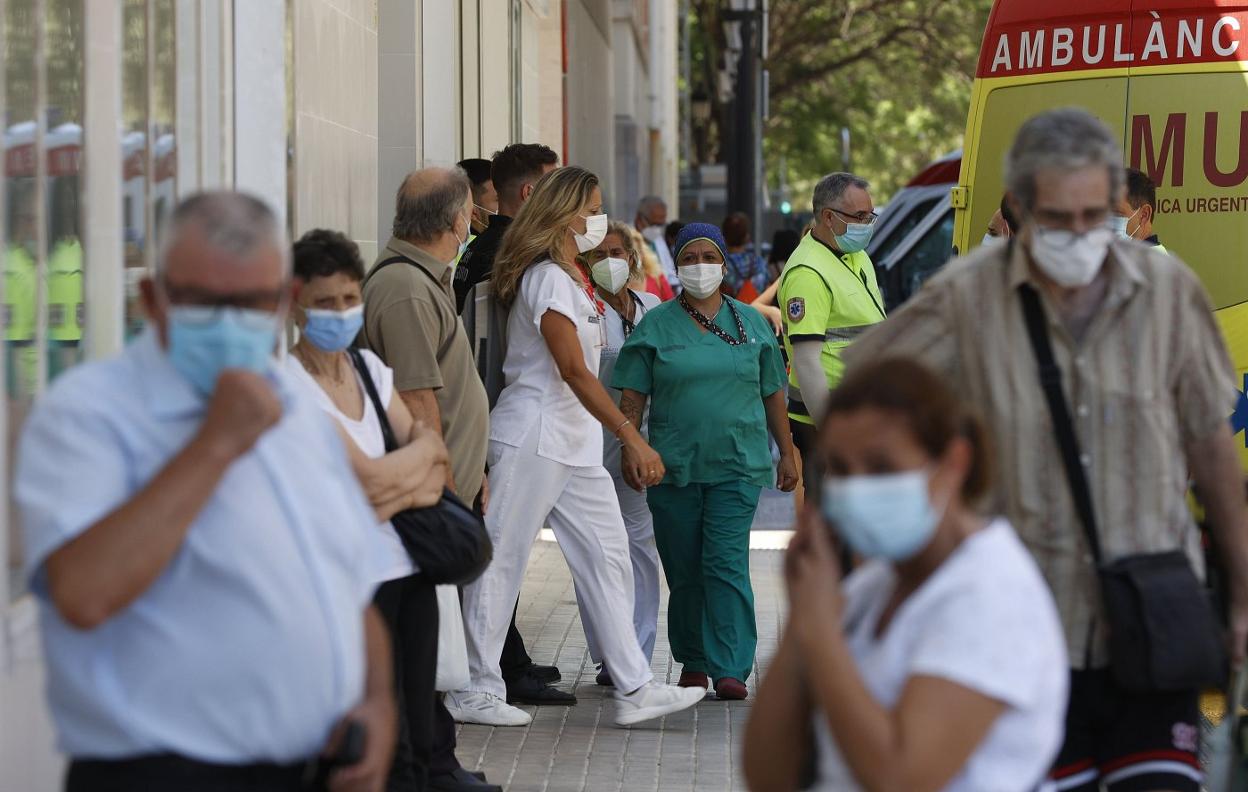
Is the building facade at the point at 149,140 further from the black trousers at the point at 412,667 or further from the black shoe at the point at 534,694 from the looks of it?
the black shoe at the point at 534,694

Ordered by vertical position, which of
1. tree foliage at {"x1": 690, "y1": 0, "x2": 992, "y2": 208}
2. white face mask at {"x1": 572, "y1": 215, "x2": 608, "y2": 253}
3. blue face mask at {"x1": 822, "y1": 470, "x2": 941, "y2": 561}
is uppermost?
tree foliage at {"x1": 690, "y1": 0, "x2": 992, "y2": 208}

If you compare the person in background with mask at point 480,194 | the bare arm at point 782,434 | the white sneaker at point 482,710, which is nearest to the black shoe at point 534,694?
the white sneaker at point 482,710

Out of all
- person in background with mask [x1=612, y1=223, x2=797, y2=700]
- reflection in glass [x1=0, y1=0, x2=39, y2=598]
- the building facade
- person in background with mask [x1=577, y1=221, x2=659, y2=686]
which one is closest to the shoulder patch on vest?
person in background with mask [x1=612, y1=223, x2=797, y2=700]

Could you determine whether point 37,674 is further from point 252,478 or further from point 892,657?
point 892,657

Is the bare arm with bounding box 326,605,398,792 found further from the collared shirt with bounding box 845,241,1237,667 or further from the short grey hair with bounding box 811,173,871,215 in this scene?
the short grey hair with bounding box 811,173,871,215

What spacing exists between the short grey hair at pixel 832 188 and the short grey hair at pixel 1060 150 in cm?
415

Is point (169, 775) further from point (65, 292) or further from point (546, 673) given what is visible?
point (546, 673)

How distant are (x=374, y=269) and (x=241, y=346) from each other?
333 cm

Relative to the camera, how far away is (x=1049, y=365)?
142 inches

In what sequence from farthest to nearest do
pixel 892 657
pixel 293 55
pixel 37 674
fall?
pixel 293 55, pixel 37 674, pixel 892 657

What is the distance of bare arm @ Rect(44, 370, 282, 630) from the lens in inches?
105

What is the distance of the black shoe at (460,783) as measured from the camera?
5.85m

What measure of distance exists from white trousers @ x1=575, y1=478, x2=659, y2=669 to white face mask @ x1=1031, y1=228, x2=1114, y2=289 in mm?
4310

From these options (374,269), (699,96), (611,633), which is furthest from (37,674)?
(699,96)
